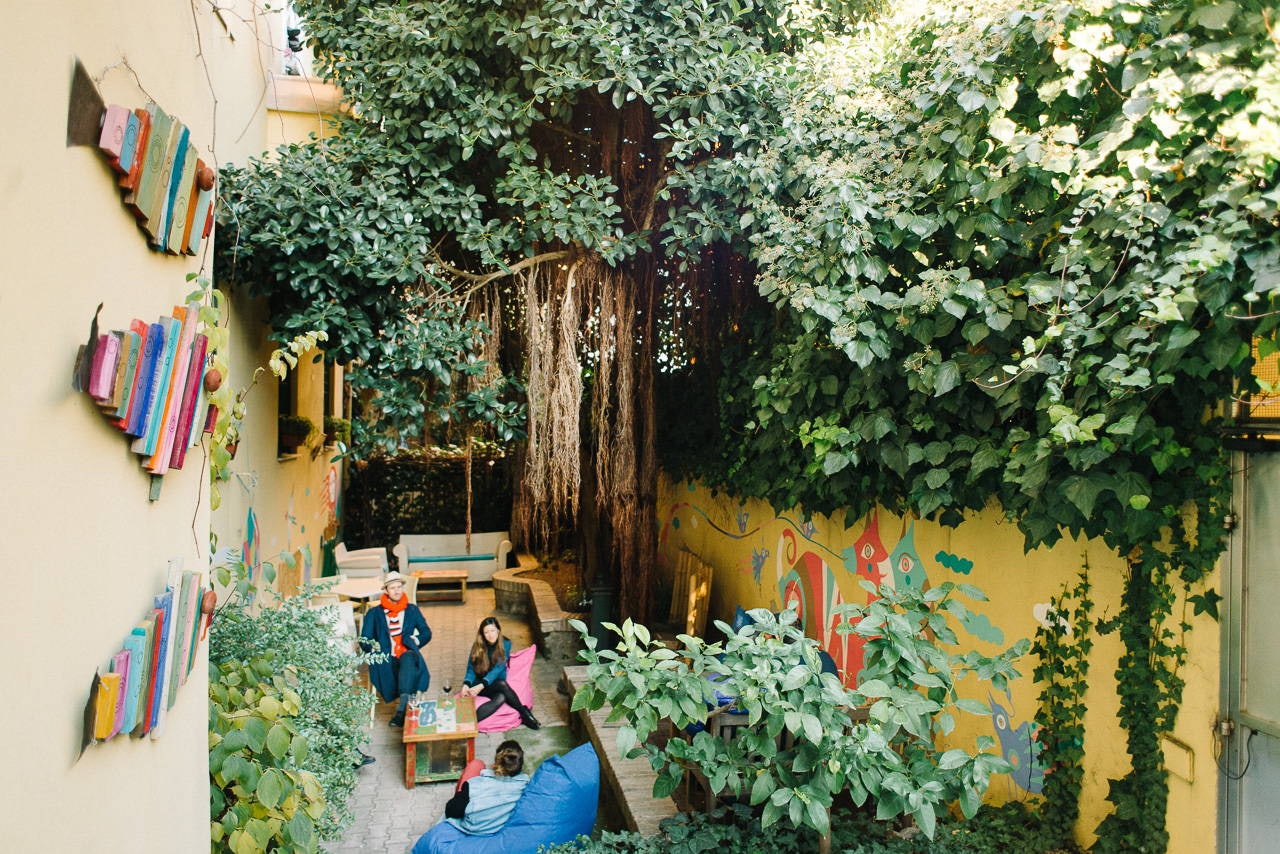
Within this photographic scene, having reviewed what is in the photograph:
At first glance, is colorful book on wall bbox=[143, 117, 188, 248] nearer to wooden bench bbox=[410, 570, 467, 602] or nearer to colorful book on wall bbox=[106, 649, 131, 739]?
colorful book on wall bbox=[106, 649, 131, 739]

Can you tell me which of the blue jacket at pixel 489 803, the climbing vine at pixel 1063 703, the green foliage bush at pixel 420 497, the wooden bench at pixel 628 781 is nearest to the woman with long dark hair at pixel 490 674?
the wooden bench at pixel 628 781

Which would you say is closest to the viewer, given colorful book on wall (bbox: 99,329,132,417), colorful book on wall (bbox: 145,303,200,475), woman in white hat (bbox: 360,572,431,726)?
colorful book on wall (bbox: 99,329,132,417)

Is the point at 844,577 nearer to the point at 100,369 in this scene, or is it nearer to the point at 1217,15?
the point at 1217,15

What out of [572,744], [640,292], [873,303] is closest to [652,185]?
[640,292]

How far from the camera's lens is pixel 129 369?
1910mm

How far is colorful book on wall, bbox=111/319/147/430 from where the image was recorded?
1.89 m

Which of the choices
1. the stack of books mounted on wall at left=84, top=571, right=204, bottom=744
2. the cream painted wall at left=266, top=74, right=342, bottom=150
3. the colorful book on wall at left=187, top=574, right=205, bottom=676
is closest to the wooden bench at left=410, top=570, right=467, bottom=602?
the cream painted wall at left=266, top=74, right=342, bottom=150

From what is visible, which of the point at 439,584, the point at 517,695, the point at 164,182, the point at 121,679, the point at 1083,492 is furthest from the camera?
the point at 439,584

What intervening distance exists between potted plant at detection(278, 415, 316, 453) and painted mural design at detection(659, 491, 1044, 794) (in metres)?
4.14

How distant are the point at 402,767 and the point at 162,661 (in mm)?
4649

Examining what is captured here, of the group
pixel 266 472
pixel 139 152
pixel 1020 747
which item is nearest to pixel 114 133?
pixel 139 152

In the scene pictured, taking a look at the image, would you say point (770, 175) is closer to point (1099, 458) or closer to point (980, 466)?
point (980, 466)

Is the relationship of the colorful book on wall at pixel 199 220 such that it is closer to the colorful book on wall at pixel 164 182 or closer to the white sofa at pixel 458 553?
the colorful book on wall at pixel 164 182

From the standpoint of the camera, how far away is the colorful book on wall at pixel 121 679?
6.26 ft
